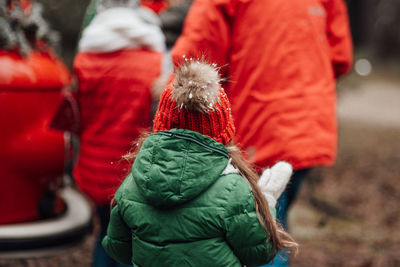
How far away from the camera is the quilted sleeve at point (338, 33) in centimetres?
303

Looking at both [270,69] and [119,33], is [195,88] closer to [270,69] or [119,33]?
[270,69]

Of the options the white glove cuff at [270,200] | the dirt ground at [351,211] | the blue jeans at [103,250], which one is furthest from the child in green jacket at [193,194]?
the dirt ground at [351,211]

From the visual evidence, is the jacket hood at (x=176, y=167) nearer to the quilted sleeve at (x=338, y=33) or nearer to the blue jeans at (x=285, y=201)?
the blue jeans at (x=285, y=201)

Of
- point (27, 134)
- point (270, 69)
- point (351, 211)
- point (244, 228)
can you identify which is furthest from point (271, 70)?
point (351, 211)

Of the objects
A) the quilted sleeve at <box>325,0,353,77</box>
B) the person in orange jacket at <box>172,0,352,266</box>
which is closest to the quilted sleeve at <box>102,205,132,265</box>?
the person in orange jacket at <box>172,0,352,266</box>

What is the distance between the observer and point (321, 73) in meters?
2.83

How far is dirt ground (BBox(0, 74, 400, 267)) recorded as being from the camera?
14.6ft

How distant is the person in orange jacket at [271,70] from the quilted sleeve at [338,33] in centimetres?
28

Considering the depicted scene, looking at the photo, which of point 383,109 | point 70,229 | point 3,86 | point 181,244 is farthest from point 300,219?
point 383,109

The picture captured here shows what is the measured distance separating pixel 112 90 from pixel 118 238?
1.10 meters

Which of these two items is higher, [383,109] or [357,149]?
[357,149]

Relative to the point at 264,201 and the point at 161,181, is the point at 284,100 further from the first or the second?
the point at 161,181

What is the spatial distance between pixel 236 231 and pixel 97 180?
1338 mm

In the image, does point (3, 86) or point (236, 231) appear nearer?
point (236, 231)
